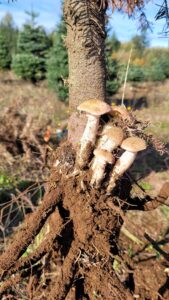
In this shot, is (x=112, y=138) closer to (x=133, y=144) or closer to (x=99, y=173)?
(x=133, y=144)

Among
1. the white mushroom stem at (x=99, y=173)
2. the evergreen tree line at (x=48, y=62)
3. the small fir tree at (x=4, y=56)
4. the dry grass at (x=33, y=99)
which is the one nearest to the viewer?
the white mushroom stem at (x=99, y=173)

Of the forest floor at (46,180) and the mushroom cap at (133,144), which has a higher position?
the mushroom cap at (133,144)

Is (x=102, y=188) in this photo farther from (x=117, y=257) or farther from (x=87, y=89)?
(x=87, y=89)

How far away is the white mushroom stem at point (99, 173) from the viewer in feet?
4.87

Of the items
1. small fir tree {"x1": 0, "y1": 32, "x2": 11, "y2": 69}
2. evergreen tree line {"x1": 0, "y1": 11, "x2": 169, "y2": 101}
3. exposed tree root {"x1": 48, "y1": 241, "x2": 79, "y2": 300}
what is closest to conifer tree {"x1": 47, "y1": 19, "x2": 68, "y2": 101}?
evergreen tree line {"x1": 0, "y1": 11, "x2": 169, "y2": 101}

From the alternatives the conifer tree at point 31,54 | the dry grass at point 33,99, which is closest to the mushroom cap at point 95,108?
the dry grass at point 33,99

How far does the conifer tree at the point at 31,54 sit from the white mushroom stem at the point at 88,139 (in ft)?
29.7

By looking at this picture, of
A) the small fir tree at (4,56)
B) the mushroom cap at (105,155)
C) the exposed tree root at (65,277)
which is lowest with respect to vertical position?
the small fir tree at (4,56)

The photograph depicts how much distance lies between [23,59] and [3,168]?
6.43 metres

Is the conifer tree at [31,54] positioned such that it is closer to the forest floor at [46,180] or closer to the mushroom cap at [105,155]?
the forest floor at [46,180]

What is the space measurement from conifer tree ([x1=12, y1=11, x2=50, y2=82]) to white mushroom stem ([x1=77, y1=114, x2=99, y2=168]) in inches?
356

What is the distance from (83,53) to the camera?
1.61 meters

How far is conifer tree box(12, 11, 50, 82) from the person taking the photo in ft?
34.1

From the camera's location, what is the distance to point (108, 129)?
1.47 meters
